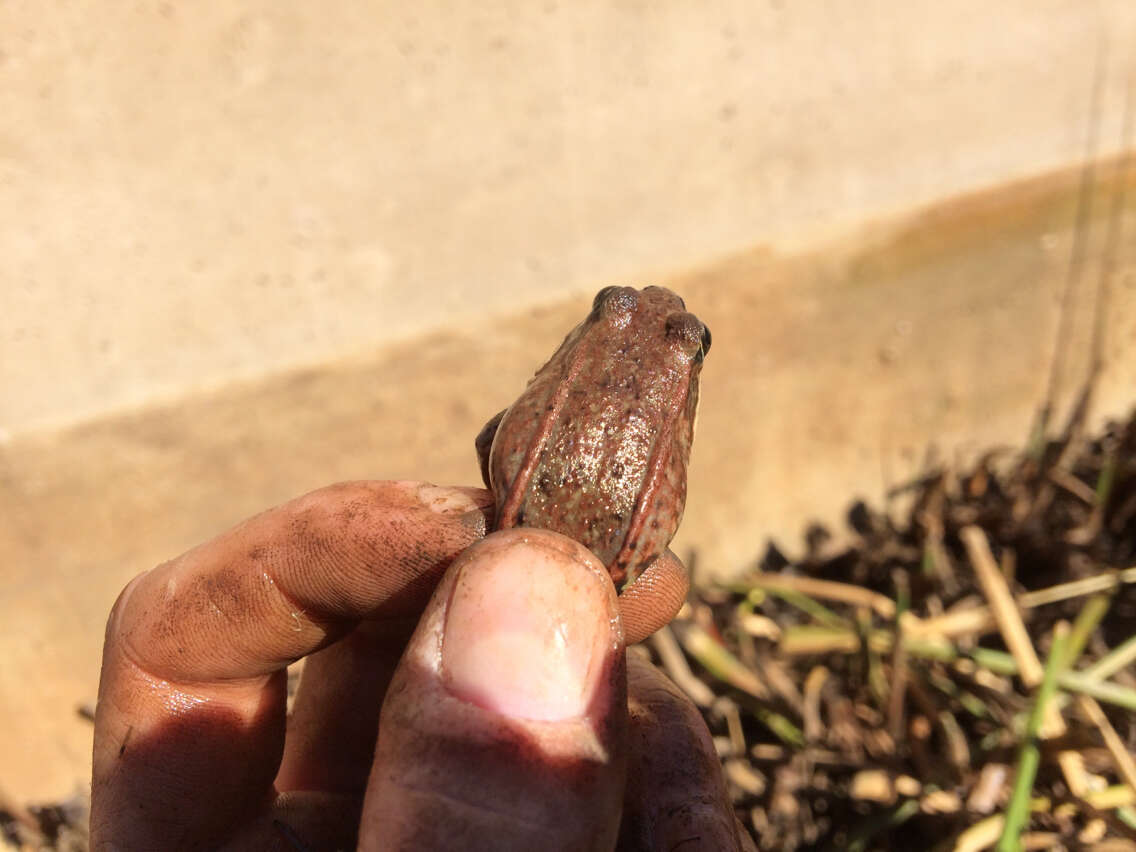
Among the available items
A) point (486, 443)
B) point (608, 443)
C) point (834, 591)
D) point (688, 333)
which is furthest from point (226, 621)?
point (834, 591)

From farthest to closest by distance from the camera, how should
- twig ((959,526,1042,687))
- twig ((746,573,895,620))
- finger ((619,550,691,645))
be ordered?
twig ((746,573,895,620))
twig ((959,526,1042,687))
finger ((619,550,691,645))

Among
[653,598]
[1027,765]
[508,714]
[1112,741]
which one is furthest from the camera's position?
[1112,741]

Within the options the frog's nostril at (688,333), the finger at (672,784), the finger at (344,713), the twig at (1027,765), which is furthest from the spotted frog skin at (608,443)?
the twig at (1027,765)

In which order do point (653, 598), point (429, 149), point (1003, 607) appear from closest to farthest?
point (653, 598) → point (429, 149) → point (1003, 607)

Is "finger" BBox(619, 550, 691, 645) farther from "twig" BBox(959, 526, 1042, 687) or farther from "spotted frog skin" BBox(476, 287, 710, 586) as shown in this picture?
"twig" BBox(959, 526, 1042, 687)

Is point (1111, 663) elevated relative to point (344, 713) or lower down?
lower down

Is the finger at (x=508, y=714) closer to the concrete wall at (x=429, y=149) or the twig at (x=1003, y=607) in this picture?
the concrete wall at (x=429, y=149)

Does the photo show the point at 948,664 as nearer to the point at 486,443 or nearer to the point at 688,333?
the point at 688,333

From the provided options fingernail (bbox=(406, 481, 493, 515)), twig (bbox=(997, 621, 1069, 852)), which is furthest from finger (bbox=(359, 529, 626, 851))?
twig (bbox=(997, 621, 1069, 852))
